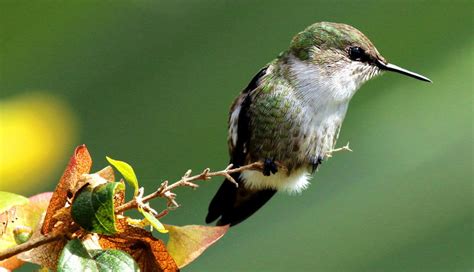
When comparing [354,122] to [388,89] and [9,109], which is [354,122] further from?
[9,109]

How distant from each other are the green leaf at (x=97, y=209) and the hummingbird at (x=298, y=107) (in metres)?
1.14

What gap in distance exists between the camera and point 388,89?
15.6 ft

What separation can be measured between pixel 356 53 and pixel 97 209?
1321mm

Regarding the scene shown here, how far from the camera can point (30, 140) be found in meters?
2.85

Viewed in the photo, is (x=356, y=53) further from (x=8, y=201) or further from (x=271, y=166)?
(x=8, y=201)

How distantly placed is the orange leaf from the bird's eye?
49.9 inches

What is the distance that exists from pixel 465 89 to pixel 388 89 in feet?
1.68

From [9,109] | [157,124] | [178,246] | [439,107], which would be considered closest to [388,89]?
[439,107]

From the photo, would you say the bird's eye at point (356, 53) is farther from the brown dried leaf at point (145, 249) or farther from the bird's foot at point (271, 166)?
the brown dried leaf at point (145, 249)

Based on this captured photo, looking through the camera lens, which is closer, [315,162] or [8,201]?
[8,201]

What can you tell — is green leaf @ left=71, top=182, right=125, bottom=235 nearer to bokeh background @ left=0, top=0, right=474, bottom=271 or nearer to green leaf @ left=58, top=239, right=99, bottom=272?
green leaf @ left=58, top=239, right=99, bottom=272

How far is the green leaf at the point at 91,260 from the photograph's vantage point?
0.80 m

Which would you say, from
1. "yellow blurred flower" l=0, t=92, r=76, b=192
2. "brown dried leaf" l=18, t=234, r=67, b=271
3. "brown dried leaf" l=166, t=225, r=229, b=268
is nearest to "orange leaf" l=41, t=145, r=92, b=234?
"brown dried leaf" l=18, t=234, r=67, b=271

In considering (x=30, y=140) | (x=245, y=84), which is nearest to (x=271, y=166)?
(x=30, y=140)
